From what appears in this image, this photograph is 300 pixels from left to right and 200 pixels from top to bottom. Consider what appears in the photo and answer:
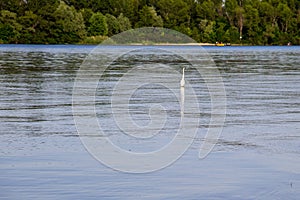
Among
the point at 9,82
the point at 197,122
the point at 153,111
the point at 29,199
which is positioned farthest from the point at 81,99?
the point at 29,199

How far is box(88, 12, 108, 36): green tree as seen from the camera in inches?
6673

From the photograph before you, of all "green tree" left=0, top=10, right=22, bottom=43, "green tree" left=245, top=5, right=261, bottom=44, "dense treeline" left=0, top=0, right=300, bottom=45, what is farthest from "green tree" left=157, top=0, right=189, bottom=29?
"green tree" left=0, top=10, right=22, bottom=43

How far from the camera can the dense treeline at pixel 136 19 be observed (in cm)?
16825

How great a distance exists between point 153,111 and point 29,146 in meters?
7.90

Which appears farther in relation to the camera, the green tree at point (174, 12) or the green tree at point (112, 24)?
the green tree at point (174, 12)

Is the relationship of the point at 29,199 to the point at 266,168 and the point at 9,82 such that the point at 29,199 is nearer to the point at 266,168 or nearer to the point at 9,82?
the point at 266,168

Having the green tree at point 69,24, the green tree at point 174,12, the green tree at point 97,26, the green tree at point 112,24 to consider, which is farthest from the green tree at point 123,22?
the green tree at point 174,12

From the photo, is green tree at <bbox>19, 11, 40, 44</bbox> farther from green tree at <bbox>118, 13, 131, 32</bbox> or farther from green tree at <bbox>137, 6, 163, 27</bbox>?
green tree at <bbox>137, 6, 163, 27</bbox>

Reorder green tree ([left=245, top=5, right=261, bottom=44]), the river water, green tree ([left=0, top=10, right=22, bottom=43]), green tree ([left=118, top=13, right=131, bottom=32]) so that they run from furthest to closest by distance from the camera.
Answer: green tree ([left=245, top=5, right=261, bottom=44])
green tree ([left=118, top=13, right=131, bottom=32])
green tree ([left=0, top=10, right=22, bottom=43])
the river water

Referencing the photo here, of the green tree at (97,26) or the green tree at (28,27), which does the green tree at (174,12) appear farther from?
the green tree at (28,27)

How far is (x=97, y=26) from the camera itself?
556 ft

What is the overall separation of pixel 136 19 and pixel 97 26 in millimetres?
19611


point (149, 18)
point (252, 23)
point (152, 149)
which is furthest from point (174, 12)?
point (152, 149)

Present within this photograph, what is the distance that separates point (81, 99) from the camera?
29.8 metres
